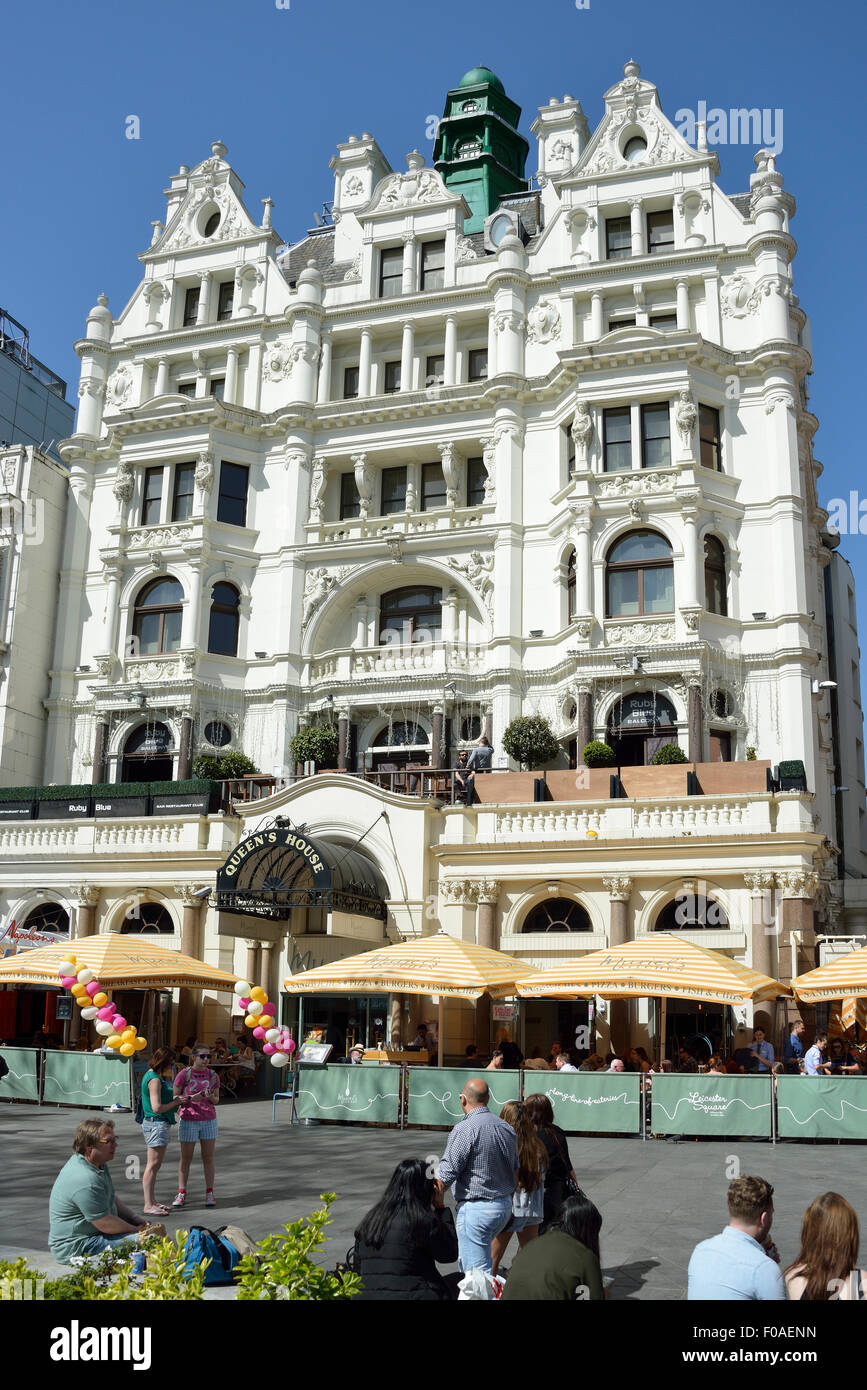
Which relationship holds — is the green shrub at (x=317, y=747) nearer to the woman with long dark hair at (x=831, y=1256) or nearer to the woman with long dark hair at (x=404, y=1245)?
the woman with long dark hair at (x=404, y=1245)

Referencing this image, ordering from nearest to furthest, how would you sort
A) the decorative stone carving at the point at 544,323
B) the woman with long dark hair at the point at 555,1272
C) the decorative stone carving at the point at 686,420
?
the woman with long dark hair at the point at 555,1272, the decorative stone carving at the point at 686,420, the decorative stone carving at the point at 544,323

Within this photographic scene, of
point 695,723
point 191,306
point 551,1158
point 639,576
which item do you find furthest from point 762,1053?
point 191,306

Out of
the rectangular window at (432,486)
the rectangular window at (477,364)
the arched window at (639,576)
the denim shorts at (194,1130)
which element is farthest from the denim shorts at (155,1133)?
the rectangular window at (477,364)

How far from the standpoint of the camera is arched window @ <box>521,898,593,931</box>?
30734 millimetres

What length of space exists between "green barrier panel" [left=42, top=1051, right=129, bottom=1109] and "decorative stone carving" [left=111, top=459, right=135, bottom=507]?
24668 mm

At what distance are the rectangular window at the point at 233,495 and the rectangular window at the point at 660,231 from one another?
16050 millimetres

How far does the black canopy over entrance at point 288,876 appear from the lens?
2836 cm

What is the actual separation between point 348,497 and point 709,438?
13128 millimetres

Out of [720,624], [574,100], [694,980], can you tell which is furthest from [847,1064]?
[574,100]

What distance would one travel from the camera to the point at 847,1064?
24.6 m

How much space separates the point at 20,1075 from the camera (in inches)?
966

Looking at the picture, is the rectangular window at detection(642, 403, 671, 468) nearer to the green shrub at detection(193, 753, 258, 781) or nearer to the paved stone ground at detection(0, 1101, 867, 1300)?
the green shrub at detection(193, 753, 258, 781)

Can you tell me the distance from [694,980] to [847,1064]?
5.43 m
